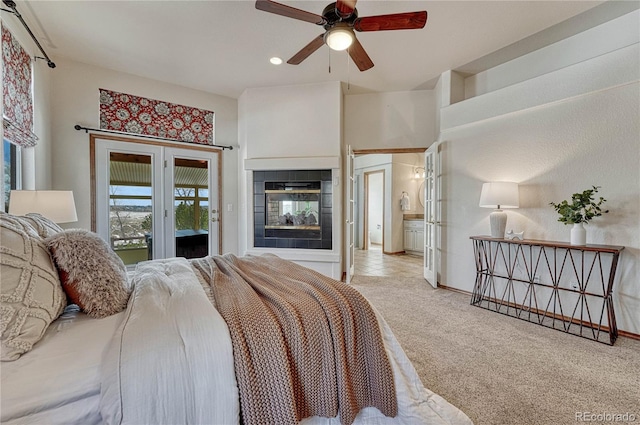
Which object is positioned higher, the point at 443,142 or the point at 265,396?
the point at 443,142

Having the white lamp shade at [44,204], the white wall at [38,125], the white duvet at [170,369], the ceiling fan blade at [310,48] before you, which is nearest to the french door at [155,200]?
the white wall at [38,125]

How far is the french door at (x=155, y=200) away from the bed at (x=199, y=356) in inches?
107

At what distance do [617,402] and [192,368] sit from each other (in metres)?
2.37

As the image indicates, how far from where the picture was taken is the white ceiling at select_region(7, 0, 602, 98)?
252 cm

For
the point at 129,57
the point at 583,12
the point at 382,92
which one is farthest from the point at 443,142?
the point at 129,57

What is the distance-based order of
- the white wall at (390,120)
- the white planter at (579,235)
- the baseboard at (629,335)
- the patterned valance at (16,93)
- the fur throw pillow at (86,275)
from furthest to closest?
the white wall at (390,120) → the white planter at (579,235) → the baseboard at (629,335) → the patterned valance at (16,93) → the fur throw pillow at (86,275)

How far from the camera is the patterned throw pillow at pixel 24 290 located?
Result: 88cm

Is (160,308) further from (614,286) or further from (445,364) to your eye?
(614,286)

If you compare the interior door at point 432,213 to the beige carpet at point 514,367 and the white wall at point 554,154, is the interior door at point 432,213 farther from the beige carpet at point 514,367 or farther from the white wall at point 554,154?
the beige carpet at point 514,367

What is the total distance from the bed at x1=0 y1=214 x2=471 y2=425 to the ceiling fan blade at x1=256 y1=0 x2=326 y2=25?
1840 mm

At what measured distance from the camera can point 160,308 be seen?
3.67 ft

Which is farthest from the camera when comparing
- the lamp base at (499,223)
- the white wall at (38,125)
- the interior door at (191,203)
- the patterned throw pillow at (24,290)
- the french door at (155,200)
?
the interior door at (191,203)

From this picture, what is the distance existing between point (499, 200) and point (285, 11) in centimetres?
275

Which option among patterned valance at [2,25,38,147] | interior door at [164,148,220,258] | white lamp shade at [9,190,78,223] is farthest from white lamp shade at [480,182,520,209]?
patterned valance at [2,25,38,147]
